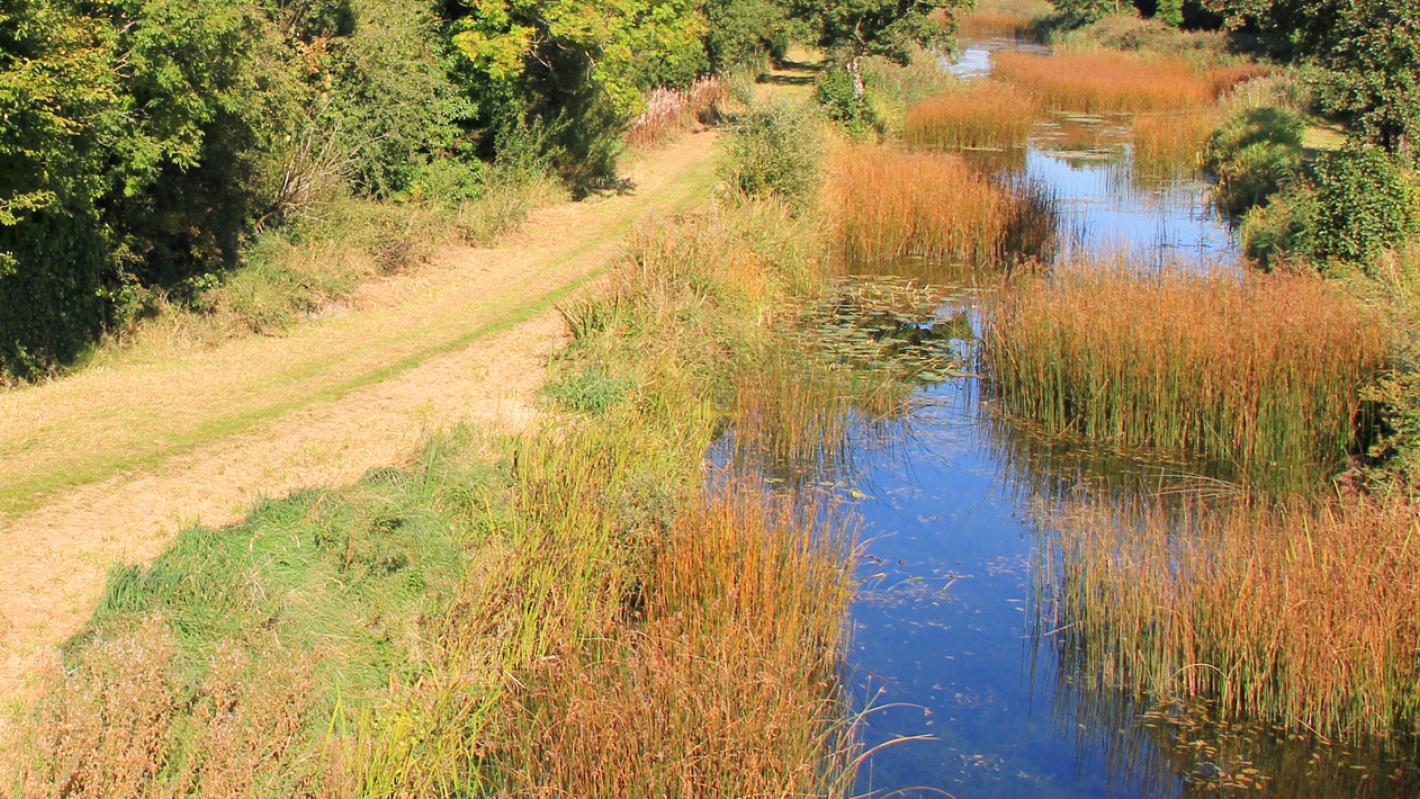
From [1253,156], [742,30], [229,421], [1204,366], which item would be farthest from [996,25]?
[229,421]

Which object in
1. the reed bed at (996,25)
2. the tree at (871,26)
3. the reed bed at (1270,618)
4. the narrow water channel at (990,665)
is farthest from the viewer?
the reed bed at (996,25)

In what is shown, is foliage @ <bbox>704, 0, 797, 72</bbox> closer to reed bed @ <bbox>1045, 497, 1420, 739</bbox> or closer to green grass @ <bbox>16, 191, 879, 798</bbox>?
green grass @ <bbox>16, 191, 879, 798</bbox>

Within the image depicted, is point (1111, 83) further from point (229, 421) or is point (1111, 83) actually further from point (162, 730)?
point (162, 730)

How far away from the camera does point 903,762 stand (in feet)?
24.5

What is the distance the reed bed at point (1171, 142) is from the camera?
89.2 ft

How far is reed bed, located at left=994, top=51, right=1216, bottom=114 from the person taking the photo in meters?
37.3

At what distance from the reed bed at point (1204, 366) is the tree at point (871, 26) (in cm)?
1774

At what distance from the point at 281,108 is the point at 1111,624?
10.0 m

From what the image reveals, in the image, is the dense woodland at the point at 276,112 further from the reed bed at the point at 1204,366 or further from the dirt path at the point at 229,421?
the reed bed at the point at 1204,366

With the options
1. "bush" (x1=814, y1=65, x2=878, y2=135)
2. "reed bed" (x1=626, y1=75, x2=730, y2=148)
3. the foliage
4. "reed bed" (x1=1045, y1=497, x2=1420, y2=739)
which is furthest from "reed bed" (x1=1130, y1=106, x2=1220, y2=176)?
"reed bed" (x1=1045, y1=497, x2=1420, y2=739)

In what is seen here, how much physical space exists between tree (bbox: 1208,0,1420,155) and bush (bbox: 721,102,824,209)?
23.7 ft

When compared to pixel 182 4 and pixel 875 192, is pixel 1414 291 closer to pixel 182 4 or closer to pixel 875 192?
pixel 875 192

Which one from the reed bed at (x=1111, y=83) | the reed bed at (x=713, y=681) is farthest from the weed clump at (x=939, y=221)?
the reed bed at (x=1111, y=83)

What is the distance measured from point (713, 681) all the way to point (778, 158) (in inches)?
541
